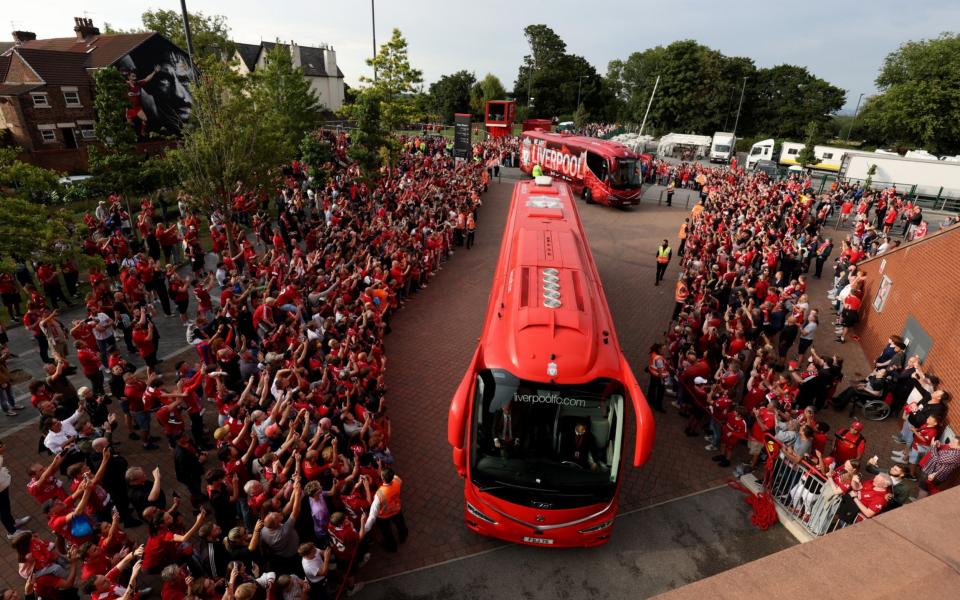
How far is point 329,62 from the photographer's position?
72500 millimetres

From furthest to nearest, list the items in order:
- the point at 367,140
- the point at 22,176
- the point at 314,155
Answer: the point at 314,155 → the point at 367,140 → the point at 22,176

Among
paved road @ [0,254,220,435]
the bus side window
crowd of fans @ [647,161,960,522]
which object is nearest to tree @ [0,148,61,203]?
paved road @ [0,254,220,435]

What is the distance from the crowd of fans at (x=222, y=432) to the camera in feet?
17.1

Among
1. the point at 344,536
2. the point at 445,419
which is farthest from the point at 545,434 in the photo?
the point at 445,419

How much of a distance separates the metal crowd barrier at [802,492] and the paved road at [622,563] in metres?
0.42

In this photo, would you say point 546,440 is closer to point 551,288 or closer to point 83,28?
point 551,288

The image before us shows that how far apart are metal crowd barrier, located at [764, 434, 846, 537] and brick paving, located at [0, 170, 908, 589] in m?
1.01

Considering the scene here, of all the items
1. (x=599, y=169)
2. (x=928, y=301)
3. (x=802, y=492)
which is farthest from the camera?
(x=599, y=169)

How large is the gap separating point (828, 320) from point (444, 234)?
45.5ft

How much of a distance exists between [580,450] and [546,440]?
481 mm

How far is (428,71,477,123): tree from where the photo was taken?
7744 centimetres

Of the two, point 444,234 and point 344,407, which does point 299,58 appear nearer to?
point 444,234

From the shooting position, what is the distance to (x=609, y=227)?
25.3 meters

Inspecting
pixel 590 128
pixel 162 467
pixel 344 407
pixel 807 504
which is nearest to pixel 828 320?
pixel 807 504
